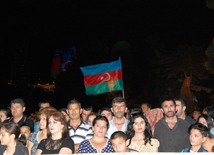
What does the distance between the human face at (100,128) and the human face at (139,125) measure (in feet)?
1.90

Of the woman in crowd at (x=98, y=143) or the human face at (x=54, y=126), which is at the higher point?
the human face at (x=54, y=126)

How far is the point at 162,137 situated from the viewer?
5246 millimetres

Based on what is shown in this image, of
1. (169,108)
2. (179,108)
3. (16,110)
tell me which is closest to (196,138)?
(169,108)

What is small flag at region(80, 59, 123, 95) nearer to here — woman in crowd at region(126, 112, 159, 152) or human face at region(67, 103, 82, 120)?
human face at region(67, 103, 82, 120)

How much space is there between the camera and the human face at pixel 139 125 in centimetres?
454

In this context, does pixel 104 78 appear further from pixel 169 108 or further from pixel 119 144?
pixel 119 144

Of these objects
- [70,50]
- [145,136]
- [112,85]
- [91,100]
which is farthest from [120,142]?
[70,50]

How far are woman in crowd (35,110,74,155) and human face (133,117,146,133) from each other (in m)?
1.36

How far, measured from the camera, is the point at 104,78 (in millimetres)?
9125

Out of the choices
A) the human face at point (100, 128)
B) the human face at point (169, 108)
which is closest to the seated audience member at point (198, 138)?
the human face at point (169, 108)

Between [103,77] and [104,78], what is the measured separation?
0.18ft

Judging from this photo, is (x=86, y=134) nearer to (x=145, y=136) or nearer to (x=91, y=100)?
(x=145, y=136)

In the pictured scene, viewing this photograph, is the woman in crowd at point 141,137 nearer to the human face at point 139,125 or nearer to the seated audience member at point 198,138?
the human face at point 139,125

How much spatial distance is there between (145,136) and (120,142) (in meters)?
0.67
